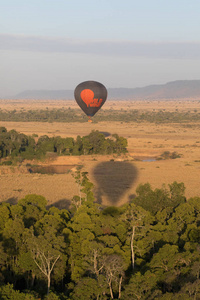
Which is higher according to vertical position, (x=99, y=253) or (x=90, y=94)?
(x=90, y=94)

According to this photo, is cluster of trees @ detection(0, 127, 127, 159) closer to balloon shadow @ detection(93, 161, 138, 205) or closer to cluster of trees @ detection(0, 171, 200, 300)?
balloon shadow @ detection(93, 161, 138, 205)

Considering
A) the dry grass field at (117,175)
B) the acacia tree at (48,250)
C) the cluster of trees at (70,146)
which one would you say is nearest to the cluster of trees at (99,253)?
the acacia tree at (48,250)

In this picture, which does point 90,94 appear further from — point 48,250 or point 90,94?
point 48,250

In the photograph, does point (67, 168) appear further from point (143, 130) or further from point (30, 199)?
point (143, 130)

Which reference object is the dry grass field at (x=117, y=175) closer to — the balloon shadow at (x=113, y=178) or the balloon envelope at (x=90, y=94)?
the balloon shadow at (x=113, y=178)

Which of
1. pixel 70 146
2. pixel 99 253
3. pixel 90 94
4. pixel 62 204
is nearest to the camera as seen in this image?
pixel 99 253

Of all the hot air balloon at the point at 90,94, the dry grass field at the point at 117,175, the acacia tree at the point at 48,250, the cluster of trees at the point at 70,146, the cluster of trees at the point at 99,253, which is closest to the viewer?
the cluster of trees at the point at 99,253

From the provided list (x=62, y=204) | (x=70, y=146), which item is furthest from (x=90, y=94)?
(x=70, y=146)
